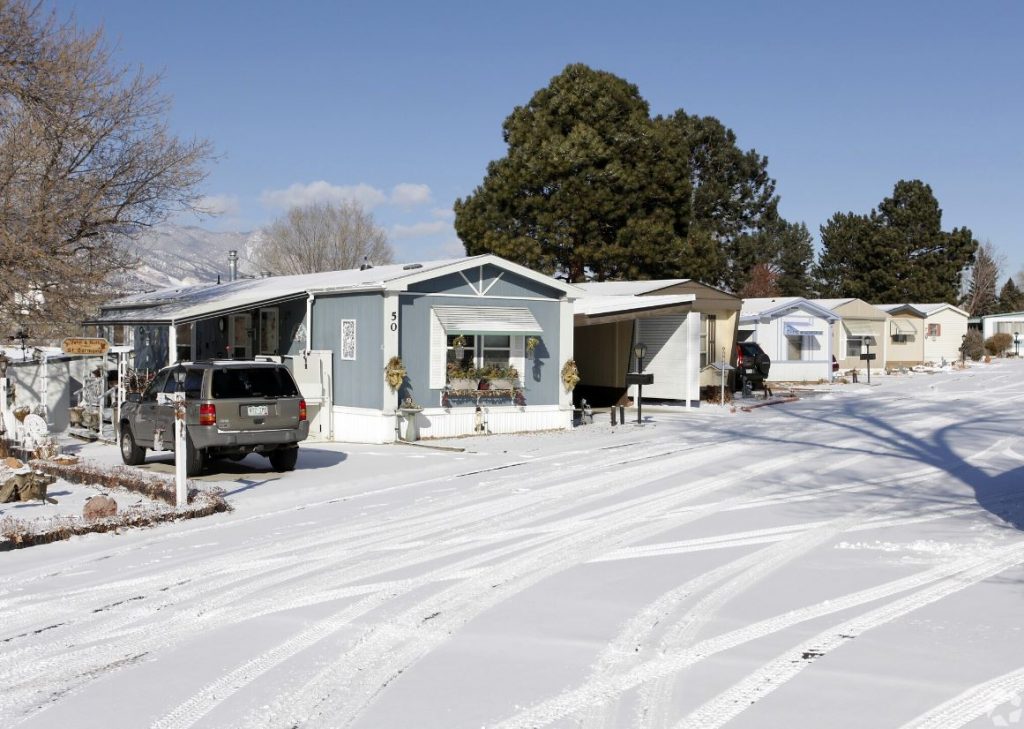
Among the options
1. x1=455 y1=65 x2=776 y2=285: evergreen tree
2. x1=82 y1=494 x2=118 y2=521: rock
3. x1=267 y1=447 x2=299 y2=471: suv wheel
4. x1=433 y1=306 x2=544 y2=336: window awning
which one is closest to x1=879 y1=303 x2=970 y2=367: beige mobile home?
x1=455 y1=65 x2=776 y2=285: evergreen tree

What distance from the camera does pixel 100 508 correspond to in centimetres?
1077

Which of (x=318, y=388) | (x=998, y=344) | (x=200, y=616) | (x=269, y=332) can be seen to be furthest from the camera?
(x=998, y=344)

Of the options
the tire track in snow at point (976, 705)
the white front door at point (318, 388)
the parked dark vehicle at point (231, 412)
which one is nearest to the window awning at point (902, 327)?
the white front door at point (318, 388)

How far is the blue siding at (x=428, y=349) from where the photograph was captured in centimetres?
1883

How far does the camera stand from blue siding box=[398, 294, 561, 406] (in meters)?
18.8

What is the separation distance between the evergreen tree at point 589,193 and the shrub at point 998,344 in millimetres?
28333

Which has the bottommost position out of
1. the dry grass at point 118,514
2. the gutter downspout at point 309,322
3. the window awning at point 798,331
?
the dry grass at point 118,514

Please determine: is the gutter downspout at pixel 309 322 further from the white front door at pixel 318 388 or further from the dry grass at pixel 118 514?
the dry grass at pixel 118 514

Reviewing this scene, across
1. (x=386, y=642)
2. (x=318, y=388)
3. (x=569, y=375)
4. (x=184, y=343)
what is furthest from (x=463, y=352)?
(x=386, y=642)

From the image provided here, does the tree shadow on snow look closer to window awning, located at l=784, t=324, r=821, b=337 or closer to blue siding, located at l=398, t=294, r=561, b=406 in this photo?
blue siding, located at l=398, t=294, r=561, b=406

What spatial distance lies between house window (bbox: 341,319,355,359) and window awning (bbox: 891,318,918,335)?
119 ft

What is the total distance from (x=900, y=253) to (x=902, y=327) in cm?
1758

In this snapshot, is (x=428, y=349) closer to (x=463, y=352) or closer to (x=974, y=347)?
(x=463, y=352)

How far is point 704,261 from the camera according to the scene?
4375 cm
